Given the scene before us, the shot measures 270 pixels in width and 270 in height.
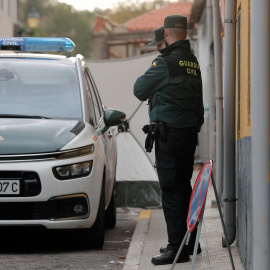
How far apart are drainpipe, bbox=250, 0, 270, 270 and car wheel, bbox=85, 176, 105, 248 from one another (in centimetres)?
364

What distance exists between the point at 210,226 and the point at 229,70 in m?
2.20

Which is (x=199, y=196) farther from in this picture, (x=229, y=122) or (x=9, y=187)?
(x=9, y=187)

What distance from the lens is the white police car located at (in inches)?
300

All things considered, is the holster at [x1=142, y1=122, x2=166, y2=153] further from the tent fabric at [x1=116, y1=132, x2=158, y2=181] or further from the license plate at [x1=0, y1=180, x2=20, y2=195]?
the tent fabric at [x1=116, y1=132, x2=158, y2=181]

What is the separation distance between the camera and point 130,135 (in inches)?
485

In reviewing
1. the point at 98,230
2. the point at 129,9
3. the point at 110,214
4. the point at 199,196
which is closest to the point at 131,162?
the point at 110,214

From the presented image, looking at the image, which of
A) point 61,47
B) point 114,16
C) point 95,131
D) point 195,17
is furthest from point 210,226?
point 114,16

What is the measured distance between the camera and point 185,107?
7047 mm

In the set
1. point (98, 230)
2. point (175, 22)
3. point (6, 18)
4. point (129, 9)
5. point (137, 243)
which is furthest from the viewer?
point (129, 9)

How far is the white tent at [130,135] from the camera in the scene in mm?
12055

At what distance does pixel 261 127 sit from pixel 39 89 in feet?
14.8

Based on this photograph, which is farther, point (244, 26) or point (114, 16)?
point (114, 16)

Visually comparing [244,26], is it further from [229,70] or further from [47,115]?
[47,115]

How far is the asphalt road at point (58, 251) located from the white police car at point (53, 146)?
0.25 metres
